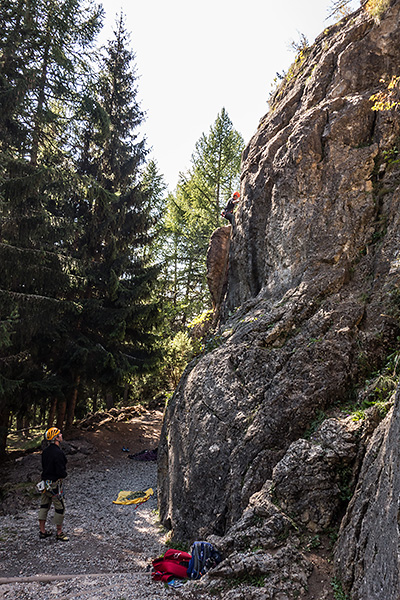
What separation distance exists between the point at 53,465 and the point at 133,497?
4.11 meters

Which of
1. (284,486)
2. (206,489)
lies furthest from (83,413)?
(284,486)

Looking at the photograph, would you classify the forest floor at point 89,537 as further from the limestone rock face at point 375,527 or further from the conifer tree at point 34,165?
the conifer tree at point 34,165

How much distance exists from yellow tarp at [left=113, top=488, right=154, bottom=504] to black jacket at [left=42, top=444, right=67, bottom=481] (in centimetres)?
361

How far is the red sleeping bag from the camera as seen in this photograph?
494 centimetres

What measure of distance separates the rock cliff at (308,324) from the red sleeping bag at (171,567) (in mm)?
666

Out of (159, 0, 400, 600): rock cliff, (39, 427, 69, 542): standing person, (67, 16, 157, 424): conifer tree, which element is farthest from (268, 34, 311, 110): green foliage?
(39, 427, 69, 542): standing person

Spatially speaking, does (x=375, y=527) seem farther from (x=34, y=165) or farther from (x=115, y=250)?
(x=115, y=250)

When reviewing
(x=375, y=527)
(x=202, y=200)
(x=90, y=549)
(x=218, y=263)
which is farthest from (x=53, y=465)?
(x=202, y=200)

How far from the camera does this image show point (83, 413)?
70.0 ft

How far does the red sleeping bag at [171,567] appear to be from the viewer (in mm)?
4941

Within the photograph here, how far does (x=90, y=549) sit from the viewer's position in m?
6.57

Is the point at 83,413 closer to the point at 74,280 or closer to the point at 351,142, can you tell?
the point at 74,280

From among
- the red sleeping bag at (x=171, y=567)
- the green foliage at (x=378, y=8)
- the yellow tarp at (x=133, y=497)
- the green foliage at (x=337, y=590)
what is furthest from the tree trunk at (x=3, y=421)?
the green foliage at (x=378, y=8)

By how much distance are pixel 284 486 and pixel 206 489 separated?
1.96 metres
